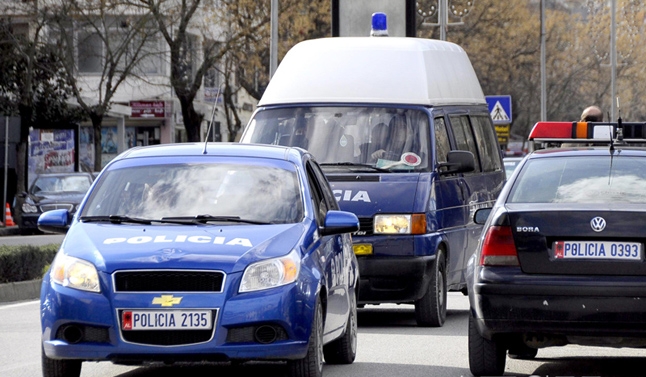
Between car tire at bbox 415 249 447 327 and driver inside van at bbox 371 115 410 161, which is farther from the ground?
driver inside van at bbox 371 115 410 161

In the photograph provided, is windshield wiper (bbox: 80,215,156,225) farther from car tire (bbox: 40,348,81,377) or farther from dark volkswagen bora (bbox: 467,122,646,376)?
dark volkswagen bora (bbox: 467,122,646,376)

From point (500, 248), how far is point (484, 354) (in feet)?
2.68

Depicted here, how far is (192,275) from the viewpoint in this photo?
8.02 m

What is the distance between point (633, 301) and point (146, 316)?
2780 mm

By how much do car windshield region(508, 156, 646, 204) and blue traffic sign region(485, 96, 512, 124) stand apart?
26.7 m

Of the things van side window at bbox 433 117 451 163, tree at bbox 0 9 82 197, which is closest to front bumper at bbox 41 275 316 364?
van side window at bbox 433 117 451 163

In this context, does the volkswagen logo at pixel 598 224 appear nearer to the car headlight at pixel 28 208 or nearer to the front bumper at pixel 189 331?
the front bumper at pixel 189 331

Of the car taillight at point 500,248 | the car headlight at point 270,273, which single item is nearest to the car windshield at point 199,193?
the car headlight at point 270,273

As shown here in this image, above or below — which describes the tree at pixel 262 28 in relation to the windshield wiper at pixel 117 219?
above

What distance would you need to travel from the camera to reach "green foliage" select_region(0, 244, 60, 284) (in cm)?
1759

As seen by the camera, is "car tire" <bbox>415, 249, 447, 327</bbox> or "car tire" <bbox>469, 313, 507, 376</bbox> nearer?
"car tire" <bbox>469, 313, 507, 376</bbox>

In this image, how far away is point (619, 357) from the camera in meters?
10.5

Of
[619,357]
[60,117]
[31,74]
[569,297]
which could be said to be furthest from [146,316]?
[60,117]

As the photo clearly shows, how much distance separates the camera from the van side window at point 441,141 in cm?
1360
